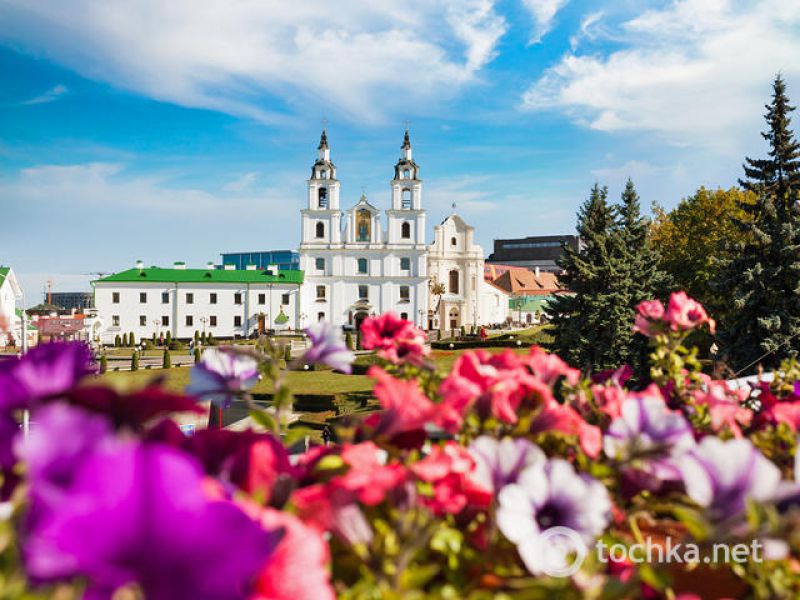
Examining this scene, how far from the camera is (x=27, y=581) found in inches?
21.5

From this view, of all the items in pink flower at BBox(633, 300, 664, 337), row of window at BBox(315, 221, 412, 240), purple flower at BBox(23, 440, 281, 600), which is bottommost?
purple flower at BBox(23, 440, 281, 600)

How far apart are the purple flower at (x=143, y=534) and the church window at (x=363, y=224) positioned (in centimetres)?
4838

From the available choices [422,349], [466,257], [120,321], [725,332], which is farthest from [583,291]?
[120,321]

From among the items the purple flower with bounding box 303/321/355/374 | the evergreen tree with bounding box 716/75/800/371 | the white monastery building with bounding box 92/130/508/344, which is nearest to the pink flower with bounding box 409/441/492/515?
the purple flower with bounding box 303/321/355/374

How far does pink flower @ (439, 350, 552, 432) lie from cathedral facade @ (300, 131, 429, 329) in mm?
45942

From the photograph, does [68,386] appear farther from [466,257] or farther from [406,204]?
[466,257]

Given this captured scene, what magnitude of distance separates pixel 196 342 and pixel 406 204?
1932 cm

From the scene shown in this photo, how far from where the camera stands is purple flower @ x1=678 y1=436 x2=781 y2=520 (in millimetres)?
874

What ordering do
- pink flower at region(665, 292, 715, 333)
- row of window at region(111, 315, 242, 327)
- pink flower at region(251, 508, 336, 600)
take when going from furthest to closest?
row of window at region(111, 315, 242, 327)
pink flower at region(665, 292, 715, 333)
pink flower at region(251, 508, 336, 600)

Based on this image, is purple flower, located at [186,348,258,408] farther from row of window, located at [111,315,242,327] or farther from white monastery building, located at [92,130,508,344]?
row of window, located at [111,315,242,327]

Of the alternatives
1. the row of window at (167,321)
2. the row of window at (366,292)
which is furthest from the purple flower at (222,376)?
the row of window at (167,321)

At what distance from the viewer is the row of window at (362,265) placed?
157 ft

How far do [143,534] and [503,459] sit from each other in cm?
62

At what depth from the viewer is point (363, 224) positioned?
4888 cm
